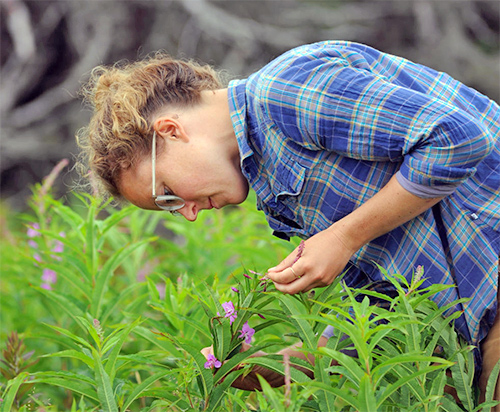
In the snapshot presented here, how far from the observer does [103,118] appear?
5.76 ft

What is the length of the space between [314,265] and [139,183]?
554mm

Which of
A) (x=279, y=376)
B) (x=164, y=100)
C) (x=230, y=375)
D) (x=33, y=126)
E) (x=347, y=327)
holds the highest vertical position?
(x=164, y=100)

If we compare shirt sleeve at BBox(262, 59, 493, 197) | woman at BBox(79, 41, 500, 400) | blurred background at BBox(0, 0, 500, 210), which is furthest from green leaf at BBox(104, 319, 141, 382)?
blurred background at BBox(0, 0, 500, 210)

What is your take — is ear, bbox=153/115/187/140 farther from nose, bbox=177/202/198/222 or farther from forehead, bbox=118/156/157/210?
nose, bbox=177/202/198/222

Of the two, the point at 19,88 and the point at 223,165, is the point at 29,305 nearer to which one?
the point at 223,165

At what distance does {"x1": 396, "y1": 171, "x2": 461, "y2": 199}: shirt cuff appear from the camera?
144cm

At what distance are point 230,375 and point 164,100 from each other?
2.42 feet

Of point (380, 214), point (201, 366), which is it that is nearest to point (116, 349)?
point (201, 366)

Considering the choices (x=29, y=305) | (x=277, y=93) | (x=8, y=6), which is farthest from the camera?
(x=8, y=6)

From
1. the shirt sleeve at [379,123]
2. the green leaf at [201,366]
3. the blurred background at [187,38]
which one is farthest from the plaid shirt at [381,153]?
the blurred background at [187,38]

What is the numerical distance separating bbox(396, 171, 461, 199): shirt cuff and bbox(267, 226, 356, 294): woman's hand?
0.19m

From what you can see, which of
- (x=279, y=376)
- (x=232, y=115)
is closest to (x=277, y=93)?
(x=232, y=115)

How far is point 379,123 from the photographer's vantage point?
1445mm

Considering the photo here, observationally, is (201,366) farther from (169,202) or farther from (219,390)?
(169,202)
